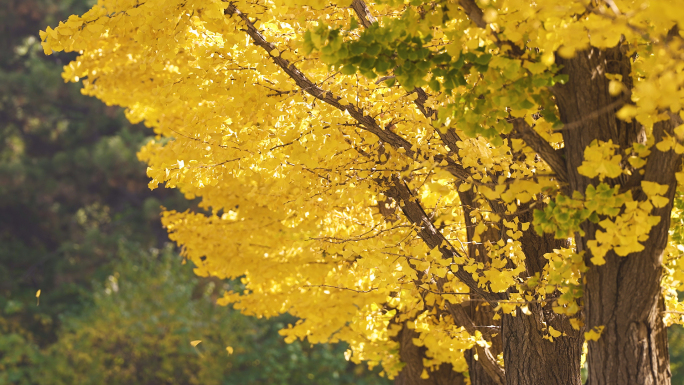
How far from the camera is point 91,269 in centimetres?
1399

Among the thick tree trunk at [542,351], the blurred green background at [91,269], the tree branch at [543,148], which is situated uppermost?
the blurred green background at [91,269]

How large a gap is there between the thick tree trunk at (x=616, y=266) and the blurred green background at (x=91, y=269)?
8450mm

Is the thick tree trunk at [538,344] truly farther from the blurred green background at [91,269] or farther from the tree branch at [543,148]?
the blurred green background at [91,269]

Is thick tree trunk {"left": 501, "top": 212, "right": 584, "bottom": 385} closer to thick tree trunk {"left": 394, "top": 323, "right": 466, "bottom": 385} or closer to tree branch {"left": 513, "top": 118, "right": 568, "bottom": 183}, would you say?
tree branch {"left": 513, "top": 118, "right": 568, "bottom": 183}

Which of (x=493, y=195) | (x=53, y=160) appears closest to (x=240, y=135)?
(x=493, y=195)

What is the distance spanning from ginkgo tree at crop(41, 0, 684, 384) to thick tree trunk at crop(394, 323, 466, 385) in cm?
39

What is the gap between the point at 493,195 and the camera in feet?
7.69

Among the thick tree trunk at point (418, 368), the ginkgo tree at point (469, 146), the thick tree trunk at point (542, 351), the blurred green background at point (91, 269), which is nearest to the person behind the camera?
the ginkgo tree at point (469, 146)

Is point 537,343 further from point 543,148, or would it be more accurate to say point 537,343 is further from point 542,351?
point 543,148

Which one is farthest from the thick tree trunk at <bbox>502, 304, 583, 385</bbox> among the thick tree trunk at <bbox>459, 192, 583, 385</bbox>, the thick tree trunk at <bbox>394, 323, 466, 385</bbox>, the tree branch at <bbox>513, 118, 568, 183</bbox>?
the thick tree trunk at <bbox>394, 323, 466, 385</bbox>

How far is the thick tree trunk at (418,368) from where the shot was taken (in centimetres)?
550

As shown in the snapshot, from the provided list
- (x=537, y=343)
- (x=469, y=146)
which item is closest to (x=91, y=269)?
(x=537, y=343)

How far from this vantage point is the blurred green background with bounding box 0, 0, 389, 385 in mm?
10945

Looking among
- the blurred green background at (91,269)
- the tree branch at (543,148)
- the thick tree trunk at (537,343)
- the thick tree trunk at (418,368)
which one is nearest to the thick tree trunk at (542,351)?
the thick tree trunk at (537,343)
